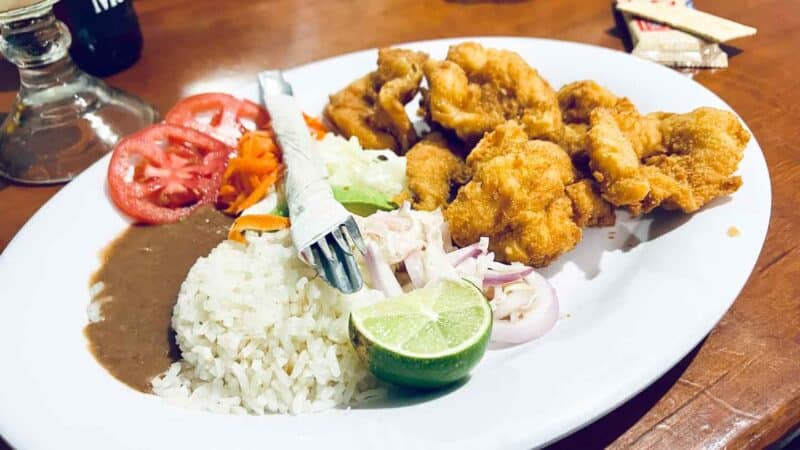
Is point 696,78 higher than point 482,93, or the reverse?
point 482,93

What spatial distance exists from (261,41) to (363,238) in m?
2.16

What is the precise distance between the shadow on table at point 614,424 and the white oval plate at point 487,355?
16 centimetres

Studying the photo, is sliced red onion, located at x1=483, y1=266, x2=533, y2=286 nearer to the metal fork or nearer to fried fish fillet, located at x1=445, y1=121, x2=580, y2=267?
fried fish fillet, located at x1=445, y1=121, x2=580, y2=267

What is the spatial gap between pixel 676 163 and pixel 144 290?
1719 millimetres

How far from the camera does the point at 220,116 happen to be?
279 cm

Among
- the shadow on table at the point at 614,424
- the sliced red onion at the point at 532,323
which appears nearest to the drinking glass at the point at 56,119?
the sliced red onion at the point at 532,323

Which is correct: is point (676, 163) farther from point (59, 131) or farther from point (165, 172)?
point (59, 131)

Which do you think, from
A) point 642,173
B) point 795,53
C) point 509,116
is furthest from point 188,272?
point 795,53

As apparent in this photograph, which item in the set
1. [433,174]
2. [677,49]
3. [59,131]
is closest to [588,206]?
[433,174]

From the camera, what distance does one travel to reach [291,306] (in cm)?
191

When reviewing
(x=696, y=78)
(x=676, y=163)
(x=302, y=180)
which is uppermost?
(x=676, y=163)

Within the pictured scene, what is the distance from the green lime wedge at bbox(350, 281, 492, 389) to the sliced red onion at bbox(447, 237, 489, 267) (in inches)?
9.9

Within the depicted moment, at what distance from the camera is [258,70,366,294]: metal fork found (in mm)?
1884

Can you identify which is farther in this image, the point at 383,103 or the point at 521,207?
the point at 383,103
